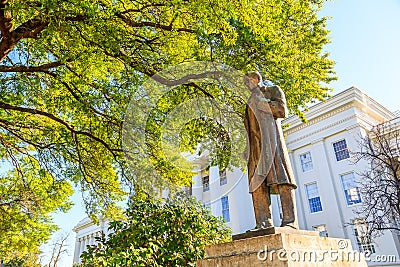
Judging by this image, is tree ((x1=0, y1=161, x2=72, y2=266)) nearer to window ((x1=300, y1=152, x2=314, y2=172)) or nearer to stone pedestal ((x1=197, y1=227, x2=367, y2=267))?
stone pedestal ((x1=197, y1=227, x2=367, y2=267))

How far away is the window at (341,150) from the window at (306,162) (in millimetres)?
2064

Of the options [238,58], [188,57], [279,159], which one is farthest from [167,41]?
[279,159]

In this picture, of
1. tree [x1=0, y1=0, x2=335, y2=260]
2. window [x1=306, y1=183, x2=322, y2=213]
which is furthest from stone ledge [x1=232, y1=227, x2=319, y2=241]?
window [x1=306, y1=183, x2=322, y2=213]

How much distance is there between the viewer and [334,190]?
65.0ft

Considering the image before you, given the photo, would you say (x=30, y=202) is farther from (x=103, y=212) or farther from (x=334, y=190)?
(x=334, y=190)

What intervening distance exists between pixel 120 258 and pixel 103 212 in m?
5.35

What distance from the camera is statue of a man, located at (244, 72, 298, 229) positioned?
4.10m

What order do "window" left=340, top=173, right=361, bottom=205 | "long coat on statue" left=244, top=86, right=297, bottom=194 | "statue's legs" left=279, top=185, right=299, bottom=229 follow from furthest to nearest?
1. "window" left=340, top=173, right=361, bottom=205
2. "long coat on statue" left=244, top=86, right=297, bottom=194
3. "statue's legs" left=279, top=185, right=299, bottom=229

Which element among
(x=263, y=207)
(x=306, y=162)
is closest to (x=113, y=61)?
(x=263, y=207)

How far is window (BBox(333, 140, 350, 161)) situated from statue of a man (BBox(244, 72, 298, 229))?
1777 cm

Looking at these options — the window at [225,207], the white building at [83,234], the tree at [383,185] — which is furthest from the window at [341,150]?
the white building at [83,234]

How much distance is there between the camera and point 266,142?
4.32m

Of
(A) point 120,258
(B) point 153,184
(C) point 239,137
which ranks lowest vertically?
(A) point 120,258

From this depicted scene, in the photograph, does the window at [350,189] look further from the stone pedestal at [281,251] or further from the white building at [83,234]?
the white building at [83,234]
